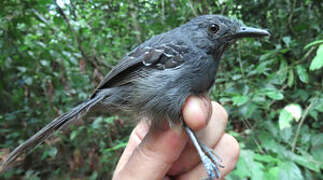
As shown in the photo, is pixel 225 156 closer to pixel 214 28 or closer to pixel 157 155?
pixel 157 155

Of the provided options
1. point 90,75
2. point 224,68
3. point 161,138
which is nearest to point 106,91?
point 161,138

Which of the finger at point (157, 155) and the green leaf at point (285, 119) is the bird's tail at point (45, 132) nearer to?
the finger at point (157, 155)

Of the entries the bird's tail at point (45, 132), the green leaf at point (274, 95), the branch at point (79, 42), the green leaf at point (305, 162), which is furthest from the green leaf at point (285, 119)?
the branch at point (79, 42)

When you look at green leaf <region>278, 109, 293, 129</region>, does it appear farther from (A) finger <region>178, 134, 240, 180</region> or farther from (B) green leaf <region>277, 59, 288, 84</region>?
A: (B) green leaf <region>277, 59, 288, 84</region>

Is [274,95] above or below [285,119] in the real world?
above

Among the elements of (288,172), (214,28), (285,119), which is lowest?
(288,172)

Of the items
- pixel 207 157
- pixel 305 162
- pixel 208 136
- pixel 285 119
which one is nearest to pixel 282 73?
pixel 285 119
